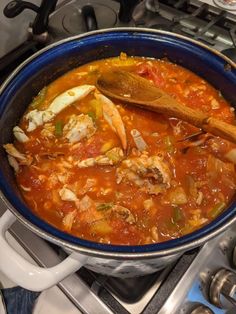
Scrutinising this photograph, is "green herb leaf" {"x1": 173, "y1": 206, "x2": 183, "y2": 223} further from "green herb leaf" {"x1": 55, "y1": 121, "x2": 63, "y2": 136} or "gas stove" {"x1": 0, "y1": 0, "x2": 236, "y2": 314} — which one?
"green herb leaf" {"x1": 55, "y1": 121, "x2": 63, "y2": 136}

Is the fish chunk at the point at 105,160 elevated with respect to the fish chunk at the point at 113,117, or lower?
lower

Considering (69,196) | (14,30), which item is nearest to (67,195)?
(69,196)

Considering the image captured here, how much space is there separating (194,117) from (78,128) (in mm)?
347

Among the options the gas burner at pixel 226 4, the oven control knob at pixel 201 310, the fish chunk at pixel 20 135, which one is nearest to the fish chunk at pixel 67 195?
the fish chunk at pixel 20 135

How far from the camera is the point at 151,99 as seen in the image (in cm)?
123

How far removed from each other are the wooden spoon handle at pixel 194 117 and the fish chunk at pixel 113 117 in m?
0.11

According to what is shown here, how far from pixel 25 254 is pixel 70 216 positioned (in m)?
0.26

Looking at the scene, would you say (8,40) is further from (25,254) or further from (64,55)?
(25,254)

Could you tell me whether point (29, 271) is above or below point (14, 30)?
below

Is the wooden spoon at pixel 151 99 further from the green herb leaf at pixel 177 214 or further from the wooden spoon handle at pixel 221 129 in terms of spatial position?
the green herb leaf at pixel 177 214

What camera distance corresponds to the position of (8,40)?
5.92 feet

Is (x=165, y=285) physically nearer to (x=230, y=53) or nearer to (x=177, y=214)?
(x=177, y=214)

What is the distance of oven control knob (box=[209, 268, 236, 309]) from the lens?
1.13m

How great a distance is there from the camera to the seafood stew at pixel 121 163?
1.07 meters
